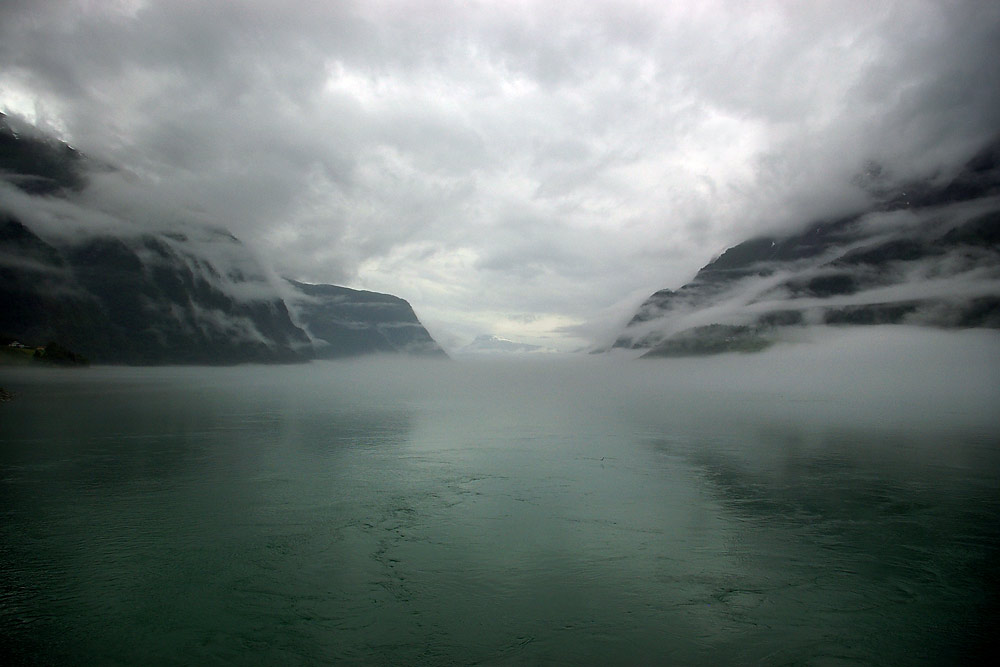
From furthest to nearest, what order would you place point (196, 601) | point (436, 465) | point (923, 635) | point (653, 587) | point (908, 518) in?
point (436, 465) < point (908, 518) < point (653, 587) < point (196, 601) < point (923, 635)

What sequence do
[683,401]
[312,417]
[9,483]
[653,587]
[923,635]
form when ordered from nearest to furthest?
1. [923,635]
2. [653,587]
3. [9,483]
4. [312,417]
5. [683,401]

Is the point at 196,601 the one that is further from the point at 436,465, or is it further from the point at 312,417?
the point at 312,417

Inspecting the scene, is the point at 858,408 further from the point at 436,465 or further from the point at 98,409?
the point at 98,409

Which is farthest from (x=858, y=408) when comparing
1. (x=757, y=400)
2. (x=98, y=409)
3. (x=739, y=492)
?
(x=98, y=409)

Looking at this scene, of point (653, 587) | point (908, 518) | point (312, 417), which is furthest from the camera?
point (312, 417)

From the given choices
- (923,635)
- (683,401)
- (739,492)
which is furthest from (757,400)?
(923,635)

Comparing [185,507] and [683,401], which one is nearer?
[185,507]
